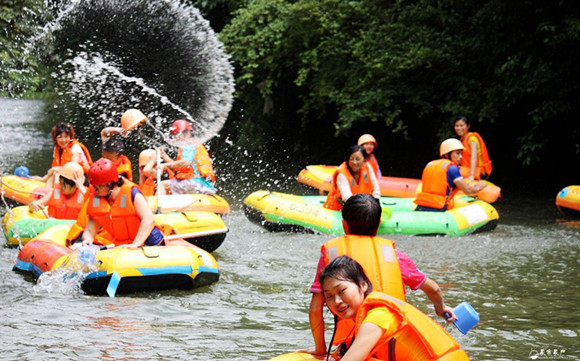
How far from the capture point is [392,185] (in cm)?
1354

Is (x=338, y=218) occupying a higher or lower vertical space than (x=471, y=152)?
lower

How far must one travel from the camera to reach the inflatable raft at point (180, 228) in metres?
8.48

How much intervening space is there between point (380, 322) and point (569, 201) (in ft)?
30.7

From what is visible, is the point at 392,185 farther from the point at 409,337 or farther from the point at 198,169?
the point at 409,337

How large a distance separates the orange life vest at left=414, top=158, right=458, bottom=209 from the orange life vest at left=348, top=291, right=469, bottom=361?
6.78 metres

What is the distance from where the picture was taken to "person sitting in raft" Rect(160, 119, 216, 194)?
10.8 meters

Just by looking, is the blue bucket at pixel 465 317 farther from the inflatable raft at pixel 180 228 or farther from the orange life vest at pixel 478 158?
the orange life vest at pixel 478 158

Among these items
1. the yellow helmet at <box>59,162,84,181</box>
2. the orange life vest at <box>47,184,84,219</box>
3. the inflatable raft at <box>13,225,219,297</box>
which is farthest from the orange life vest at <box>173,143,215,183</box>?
the inflatable raft at <box>13,225,219,297</box>

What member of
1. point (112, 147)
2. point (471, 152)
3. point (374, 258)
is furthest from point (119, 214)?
point (471, 152)

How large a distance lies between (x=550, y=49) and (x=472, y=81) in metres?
1.96

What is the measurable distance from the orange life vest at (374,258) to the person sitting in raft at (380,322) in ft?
1.73

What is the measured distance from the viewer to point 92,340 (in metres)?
5.70

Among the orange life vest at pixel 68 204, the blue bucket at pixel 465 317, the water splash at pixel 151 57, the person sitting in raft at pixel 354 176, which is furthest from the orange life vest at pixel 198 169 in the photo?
the blue bucket at pixel 465 317

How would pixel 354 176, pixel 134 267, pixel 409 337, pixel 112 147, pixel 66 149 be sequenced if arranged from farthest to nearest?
pixel 66 149 → pixel 354 176 → pixel 112 147 → pixel 134 267 → pixel 409 337
